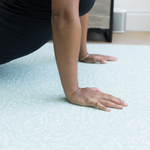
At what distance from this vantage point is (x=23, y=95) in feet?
3.19

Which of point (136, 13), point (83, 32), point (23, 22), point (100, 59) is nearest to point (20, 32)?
point (23, 22)

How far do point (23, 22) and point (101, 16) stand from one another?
4.18ft

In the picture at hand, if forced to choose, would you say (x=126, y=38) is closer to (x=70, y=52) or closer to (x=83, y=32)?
(x=83, y=32)

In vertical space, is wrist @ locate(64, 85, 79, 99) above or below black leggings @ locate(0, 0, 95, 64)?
below

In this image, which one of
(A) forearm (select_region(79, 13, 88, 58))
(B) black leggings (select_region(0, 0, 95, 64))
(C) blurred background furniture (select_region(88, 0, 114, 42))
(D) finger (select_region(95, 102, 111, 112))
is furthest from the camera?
(C) blurred background furniture (select_region(88, 0, 114, 42))

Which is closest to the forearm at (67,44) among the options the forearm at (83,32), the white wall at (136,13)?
the forearm at (83,32)

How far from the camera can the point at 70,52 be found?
2.63 ft

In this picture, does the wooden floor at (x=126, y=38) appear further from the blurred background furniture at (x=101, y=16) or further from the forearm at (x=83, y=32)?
the forearm at (x=83, y=32)

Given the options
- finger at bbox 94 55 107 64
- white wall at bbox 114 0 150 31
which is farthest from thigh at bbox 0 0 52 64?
white wall at bbox 114 0 150 31

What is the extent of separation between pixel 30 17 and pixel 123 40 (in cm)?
147

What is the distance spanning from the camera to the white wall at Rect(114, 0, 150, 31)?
258 centimetres

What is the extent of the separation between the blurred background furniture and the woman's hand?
1.38m

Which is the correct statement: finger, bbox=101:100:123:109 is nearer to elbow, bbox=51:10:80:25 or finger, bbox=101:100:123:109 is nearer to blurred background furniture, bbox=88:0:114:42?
elbow, bbox=51:10:80:25

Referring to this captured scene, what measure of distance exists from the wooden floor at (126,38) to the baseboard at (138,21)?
0.12 metres
